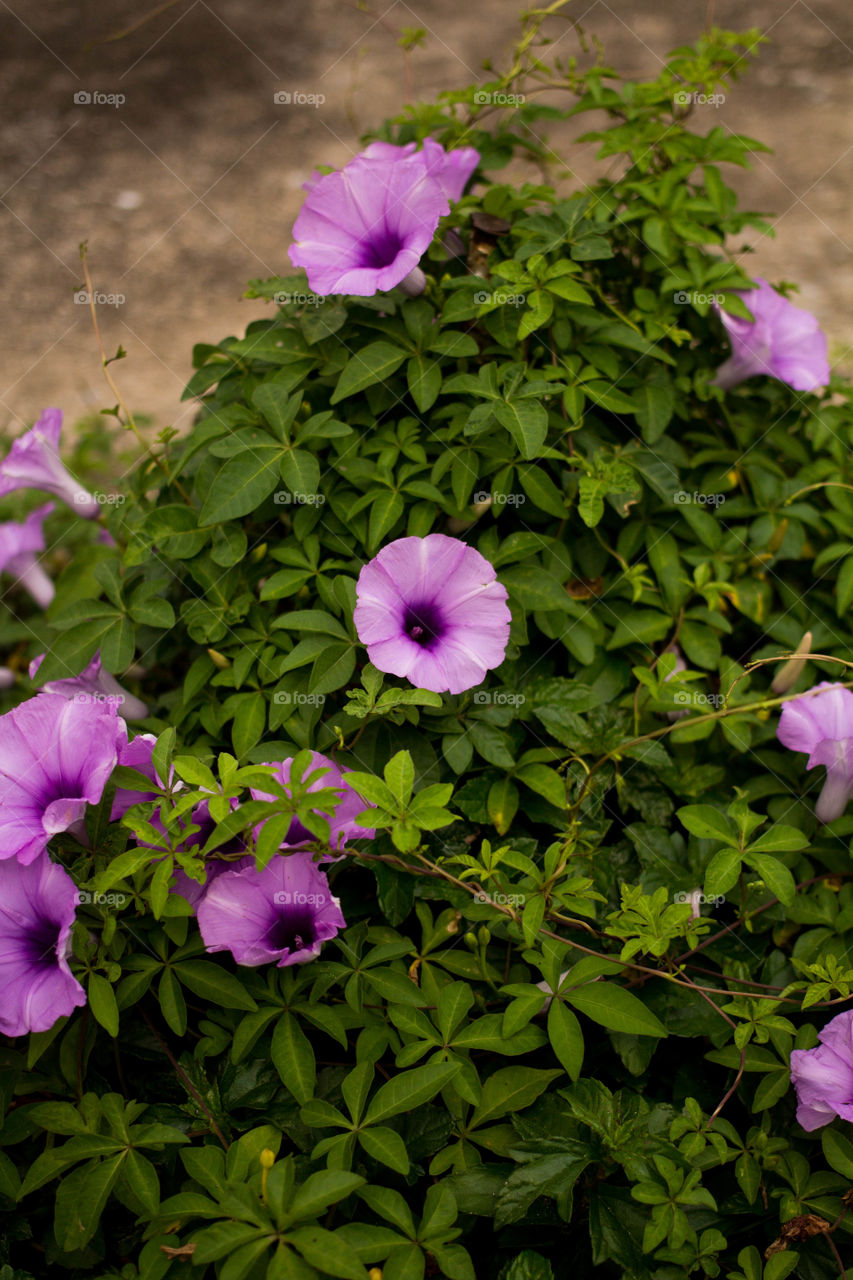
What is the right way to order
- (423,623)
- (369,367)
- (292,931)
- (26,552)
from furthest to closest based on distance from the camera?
(26,552) → (369,367) → (423,623) → (292,931)

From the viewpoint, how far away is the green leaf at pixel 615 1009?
56.3 inches

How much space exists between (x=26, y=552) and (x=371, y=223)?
3.41ft

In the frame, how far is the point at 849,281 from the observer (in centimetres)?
456

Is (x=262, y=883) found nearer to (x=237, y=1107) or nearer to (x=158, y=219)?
(x=237, y=1107)

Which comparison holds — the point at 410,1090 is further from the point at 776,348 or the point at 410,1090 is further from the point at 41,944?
the point at 776,348

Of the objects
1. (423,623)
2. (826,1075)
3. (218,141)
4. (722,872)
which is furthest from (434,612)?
(218,141)

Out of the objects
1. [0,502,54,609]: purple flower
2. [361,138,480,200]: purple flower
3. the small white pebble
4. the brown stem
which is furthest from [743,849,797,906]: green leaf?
the small white pebble

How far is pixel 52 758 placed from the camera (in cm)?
155

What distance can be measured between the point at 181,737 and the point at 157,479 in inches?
22.4

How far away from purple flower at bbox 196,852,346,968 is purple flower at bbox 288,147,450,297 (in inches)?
37.1

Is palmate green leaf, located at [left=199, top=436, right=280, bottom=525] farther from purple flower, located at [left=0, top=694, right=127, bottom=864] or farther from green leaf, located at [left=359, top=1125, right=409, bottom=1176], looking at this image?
green leaf, located at [left=359, top=1125, right=409, bottom=1176]

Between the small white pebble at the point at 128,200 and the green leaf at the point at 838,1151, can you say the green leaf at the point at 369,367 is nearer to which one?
the green leaf at the point at 838,1151

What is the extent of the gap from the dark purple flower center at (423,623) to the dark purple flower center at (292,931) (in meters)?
0.45

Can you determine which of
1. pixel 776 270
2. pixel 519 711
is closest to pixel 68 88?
pixel 776 270
